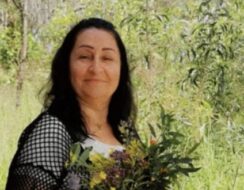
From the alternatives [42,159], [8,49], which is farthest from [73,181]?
[8,49]

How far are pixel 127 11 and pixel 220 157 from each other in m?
0.71

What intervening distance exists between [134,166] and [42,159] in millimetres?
139

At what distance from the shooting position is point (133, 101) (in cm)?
129

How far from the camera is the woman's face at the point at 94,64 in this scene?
1013 millimetres

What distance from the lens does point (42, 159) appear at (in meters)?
0.91

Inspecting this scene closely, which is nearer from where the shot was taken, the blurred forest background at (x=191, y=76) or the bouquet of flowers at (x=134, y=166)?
the bouquet of flowers at (x=134, y=166)

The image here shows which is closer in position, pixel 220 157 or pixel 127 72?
pixel 127 72

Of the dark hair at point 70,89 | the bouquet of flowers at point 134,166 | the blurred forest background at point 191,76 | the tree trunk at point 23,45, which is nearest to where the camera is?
the bouquet of flowers at point 134,166

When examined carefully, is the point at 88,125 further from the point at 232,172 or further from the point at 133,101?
the point at 232,172

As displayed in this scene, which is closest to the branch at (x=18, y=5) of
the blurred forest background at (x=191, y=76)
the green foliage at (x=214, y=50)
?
the blurred forest background at (x=191, y=76)

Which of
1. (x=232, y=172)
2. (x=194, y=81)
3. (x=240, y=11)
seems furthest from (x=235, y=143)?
(x=240, y=11)

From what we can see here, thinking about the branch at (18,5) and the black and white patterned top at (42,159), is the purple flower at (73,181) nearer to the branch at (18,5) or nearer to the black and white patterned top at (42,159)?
the black and white patterned top at (42,159)

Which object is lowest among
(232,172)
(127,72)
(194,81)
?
(232,172)

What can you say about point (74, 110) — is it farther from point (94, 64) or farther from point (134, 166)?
point (134, 166)
